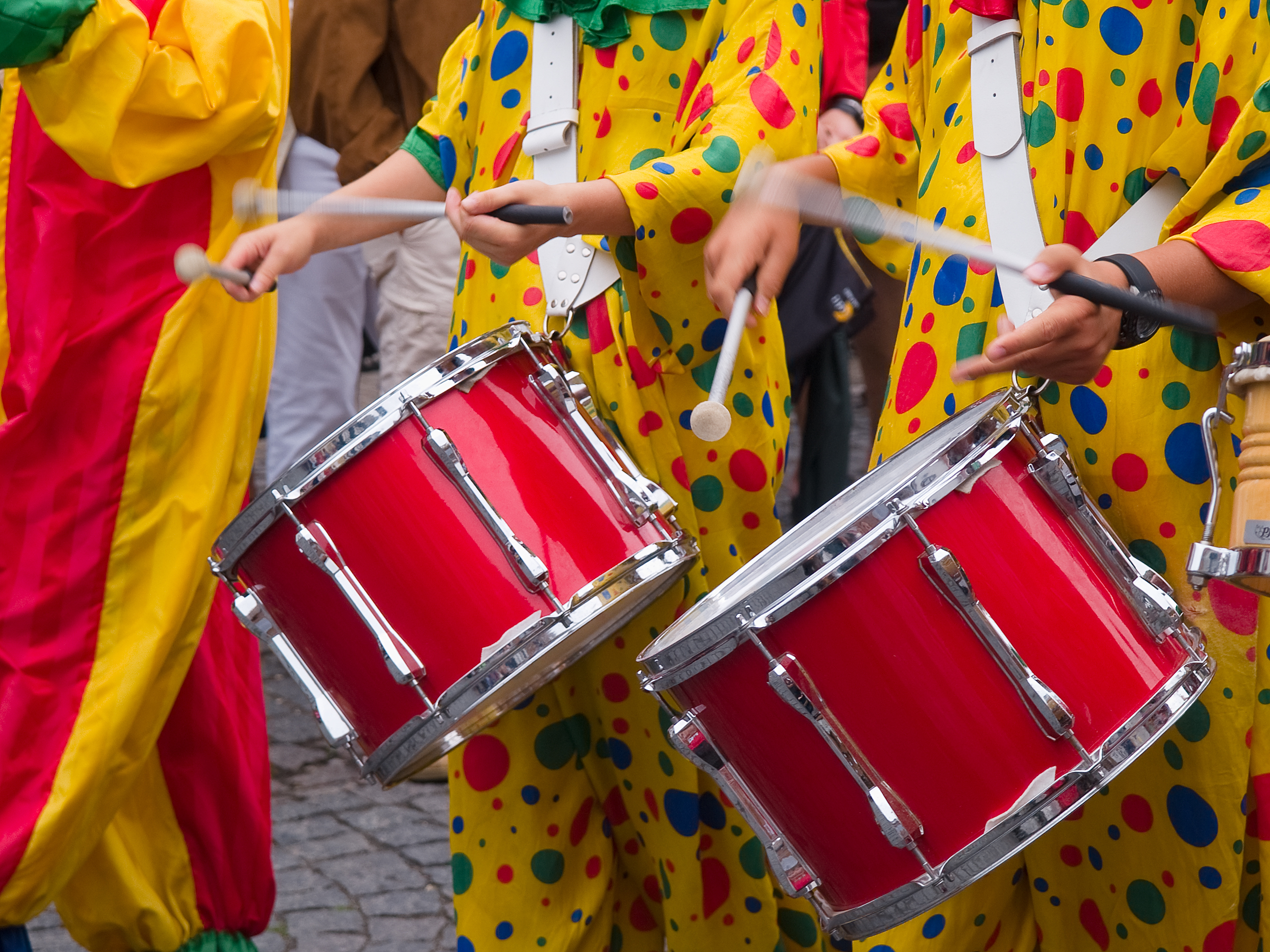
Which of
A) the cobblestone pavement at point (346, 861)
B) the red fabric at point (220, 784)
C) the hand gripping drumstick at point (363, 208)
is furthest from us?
the cobblestone pavement at point (346, 861)

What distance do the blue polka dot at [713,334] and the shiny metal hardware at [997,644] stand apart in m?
0.62

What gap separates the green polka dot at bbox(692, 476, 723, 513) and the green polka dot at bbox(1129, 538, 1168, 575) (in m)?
0.62

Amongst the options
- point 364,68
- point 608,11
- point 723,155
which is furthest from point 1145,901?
point 364,68

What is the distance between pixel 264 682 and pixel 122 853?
68.8 inches

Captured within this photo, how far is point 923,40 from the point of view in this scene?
175 cm

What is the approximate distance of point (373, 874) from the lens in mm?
2992

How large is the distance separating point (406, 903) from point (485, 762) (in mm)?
933

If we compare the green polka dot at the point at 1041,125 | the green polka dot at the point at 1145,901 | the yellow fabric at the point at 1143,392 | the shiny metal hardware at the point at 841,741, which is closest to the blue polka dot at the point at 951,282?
the yellow fabric at the point at 1143,392

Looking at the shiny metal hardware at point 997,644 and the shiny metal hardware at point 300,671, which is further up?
the shiny metal hardware at point 300,671

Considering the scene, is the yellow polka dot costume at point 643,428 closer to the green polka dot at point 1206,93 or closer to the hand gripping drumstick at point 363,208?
the hand gripping drumstick at point 363,208

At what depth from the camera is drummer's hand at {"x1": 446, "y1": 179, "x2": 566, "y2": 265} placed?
1.63 meters

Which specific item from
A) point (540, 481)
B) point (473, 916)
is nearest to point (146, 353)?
point (540, 481)

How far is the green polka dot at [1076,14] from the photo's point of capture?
148 centimetres

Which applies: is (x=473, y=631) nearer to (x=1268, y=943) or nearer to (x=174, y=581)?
(x=174, y=581)
